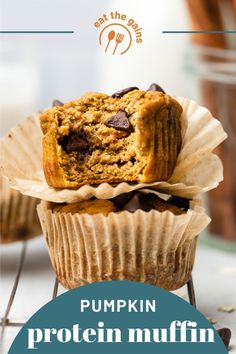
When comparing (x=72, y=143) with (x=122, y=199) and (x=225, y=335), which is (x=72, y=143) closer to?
(x=122, y=199)

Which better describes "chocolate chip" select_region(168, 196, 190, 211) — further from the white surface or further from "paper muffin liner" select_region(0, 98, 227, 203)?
the white surface

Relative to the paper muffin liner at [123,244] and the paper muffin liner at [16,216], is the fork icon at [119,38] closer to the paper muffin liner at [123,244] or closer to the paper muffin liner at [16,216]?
the paper muffin liner at [123,244]

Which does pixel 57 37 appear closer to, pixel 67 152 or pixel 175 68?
pixel 67 152

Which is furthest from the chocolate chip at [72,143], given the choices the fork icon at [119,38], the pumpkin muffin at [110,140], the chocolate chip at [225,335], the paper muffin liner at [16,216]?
the paper muffin liner at [16,216]

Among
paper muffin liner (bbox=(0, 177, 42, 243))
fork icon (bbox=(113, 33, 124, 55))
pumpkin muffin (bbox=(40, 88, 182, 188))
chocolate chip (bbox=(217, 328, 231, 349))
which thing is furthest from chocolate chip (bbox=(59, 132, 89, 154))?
paper muffin liner (bbox=(0, 177, 42, 243))

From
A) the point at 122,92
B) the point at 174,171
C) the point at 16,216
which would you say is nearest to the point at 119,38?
the point at 122,92
